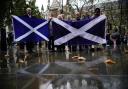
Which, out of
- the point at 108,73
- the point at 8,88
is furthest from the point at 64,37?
the point at 8,88

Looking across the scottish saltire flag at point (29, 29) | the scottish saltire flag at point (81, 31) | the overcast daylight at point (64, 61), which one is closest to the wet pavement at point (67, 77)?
the overcast daylight at point (64, 61)

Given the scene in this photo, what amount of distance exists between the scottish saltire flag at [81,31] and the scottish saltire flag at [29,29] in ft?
4.36

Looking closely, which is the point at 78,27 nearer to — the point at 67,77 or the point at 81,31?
the point at 81,31

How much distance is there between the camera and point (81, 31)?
13562mm

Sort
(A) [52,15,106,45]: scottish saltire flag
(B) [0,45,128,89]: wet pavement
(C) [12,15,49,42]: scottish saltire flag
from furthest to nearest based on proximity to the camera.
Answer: (C) [12,15,49,42]: scottish saltire flag
(A) [52,15,106,45]: scottish saltire flag
(B) [0,45,128,89]: wet pavement

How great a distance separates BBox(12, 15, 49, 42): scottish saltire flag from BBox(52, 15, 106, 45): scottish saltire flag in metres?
1.33

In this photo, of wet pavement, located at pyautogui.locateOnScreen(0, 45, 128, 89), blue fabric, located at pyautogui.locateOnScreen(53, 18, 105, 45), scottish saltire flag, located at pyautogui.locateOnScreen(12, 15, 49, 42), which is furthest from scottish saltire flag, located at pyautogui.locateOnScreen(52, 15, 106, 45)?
wet pavement, located at pyautogui.locateOnScreen(0, 45, 128, 89)

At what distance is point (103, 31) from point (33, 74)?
4002 mm

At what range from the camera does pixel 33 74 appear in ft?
33.8

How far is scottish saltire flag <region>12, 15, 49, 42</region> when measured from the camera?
14938 millimetres

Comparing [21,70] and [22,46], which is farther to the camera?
[22,46]

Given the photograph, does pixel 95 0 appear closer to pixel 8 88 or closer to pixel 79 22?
pixel 79 22

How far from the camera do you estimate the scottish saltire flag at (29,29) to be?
14.9m

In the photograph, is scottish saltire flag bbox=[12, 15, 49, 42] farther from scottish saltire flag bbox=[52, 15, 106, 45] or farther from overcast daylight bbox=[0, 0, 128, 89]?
scottish saltire flag bbox=[52, 15, 106, 45]
